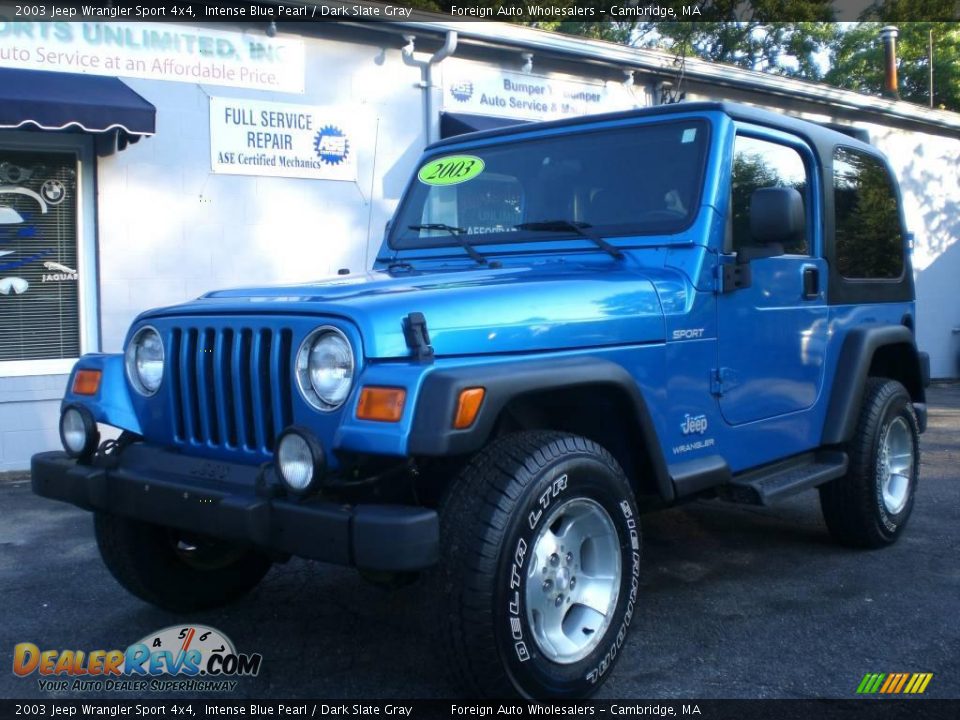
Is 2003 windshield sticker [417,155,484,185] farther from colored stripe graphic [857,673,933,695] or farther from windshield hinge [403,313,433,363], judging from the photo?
colored stripe graphic [857,673,933,695]

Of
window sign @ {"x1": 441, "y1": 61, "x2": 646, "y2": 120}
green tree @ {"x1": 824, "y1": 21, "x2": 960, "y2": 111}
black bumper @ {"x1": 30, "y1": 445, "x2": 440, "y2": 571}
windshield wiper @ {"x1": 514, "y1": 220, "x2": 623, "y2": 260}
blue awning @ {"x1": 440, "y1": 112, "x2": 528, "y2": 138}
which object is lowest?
black bumper @ {"x1": 30, "y1": 445, "x2": 440, "y2": 571}

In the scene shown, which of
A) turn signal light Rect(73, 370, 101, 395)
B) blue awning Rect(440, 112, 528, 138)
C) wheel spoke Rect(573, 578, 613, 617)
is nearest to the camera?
wheel spoke Rect(573, 578, 613, 617)

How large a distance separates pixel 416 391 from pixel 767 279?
6.88 ft

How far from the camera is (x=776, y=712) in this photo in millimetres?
3201

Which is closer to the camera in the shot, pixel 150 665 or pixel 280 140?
pixel 150 665

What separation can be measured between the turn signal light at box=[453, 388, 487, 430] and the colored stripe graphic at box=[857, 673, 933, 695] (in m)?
1.73

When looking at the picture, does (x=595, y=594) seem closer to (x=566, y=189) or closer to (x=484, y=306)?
(x=484, y=306)

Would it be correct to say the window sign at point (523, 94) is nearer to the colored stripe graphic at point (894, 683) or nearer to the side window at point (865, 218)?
the side window at point (865, 218)

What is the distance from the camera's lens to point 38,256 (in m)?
7.67

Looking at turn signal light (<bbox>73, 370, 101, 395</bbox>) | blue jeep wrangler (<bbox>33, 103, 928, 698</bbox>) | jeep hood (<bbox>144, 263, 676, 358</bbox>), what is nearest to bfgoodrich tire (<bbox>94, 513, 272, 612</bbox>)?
blue jeep wrangler (<bbox>33, 103, 928, 698</bbox>)

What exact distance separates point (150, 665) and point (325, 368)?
4.96ft

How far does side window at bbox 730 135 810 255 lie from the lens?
4.13 metres

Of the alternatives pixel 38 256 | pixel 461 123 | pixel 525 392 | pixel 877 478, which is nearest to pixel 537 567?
pixel 525 392

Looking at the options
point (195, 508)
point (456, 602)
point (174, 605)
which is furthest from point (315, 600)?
point (456, 602)
